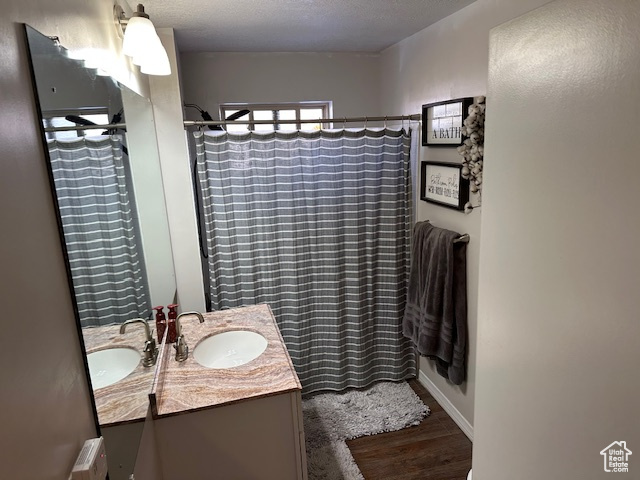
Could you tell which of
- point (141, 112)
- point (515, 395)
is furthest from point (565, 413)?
point (141, 112)

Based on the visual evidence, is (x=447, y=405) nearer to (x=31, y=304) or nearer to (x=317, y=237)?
(x=317, y=237)

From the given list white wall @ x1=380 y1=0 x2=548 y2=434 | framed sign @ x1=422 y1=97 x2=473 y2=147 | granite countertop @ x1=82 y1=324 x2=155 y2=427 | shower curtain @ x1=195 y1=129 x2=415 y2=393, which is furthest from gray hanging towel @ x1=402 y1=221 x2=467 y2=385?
granite countertop @ x1=82 y1=324 x2=155 y2=427

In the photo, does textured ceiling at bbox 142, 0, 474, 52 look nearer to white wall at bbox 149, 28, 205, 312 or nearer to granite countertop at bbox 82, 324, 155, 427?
white wall at bbox 149, 28, 205, 312

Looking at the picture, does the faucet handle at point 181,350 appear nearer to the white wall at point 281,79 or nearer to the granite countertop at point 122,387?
the granite countertop at point 122,387

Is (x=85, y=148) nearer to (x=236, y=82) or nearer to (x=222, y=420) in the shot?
(x=222, y=420)

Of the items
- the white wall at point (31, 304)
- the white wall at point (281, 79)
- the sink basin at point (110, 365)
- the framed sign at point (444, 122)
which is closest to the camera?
the white wall at point (31, 304)

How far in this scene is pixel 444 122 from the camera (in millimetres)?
2316

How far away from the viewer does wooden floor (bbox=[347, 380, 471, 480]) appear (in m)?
2.22

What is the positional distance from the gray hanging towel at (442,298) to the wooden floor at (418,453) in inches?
13.2

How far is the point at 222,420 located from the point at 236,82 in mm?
2283

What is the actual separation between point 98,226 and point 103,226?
0.04 meters

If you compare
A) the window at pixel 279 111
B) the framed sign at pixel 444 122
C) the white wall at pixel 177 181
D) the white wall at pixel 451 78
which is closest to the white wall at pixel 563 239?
the white wall at pixel 451 78

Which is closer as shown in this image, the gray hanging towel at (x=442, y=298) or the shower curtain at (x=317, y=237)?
the gray hanging towel at (x=442, y=298)

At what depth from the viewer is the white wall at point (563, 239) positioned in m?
0.64
